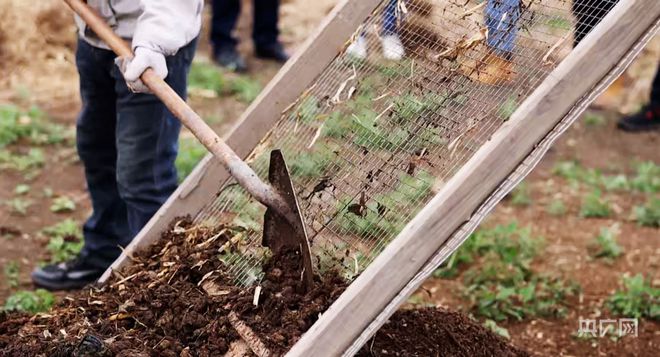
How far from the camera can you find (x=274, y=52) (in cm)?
781

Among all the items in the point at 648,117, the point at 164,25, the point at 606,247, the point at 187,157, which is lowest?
the point at 164,25

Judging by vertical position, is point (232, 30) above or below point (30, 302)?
above

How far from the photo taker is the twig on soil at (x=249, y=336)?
2.60 m

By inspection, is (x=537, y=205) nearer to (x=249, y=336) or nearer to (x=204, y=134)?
(x=204, y=134)

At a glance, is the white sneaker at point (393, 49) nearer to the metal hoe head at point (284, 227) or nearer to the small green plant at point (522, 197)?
the metal hoe head at point (284, 227)

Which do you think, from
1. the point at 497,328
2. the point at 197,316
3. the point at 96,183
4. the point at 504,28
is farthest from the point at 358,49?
the point at 96,183

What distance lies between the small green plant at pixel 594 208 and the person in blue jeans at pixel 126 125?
8.02 feet

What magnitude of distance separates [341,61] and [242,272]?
0.81 m

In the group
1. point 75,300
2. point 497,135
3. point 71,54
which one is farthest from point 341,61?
point 71,54

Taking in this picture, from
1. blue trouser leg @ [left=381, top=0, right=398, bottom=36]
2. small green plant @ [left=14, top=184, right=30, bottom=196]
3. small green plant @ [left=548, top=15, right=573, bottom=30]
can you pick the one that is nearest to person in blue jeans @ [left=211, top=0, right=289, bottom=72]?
small green plant @ [left=14, top=184, right=30, bottom=196]

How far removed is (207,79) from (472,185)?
16.0 ft

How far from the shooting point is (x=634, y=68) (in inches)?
312

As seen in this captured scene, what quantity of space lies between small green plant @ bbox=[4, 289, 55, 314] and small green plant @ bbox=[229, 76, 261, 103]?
299cm

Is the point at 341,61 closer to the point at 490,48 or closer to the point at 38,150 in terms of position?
the point at 490,48
